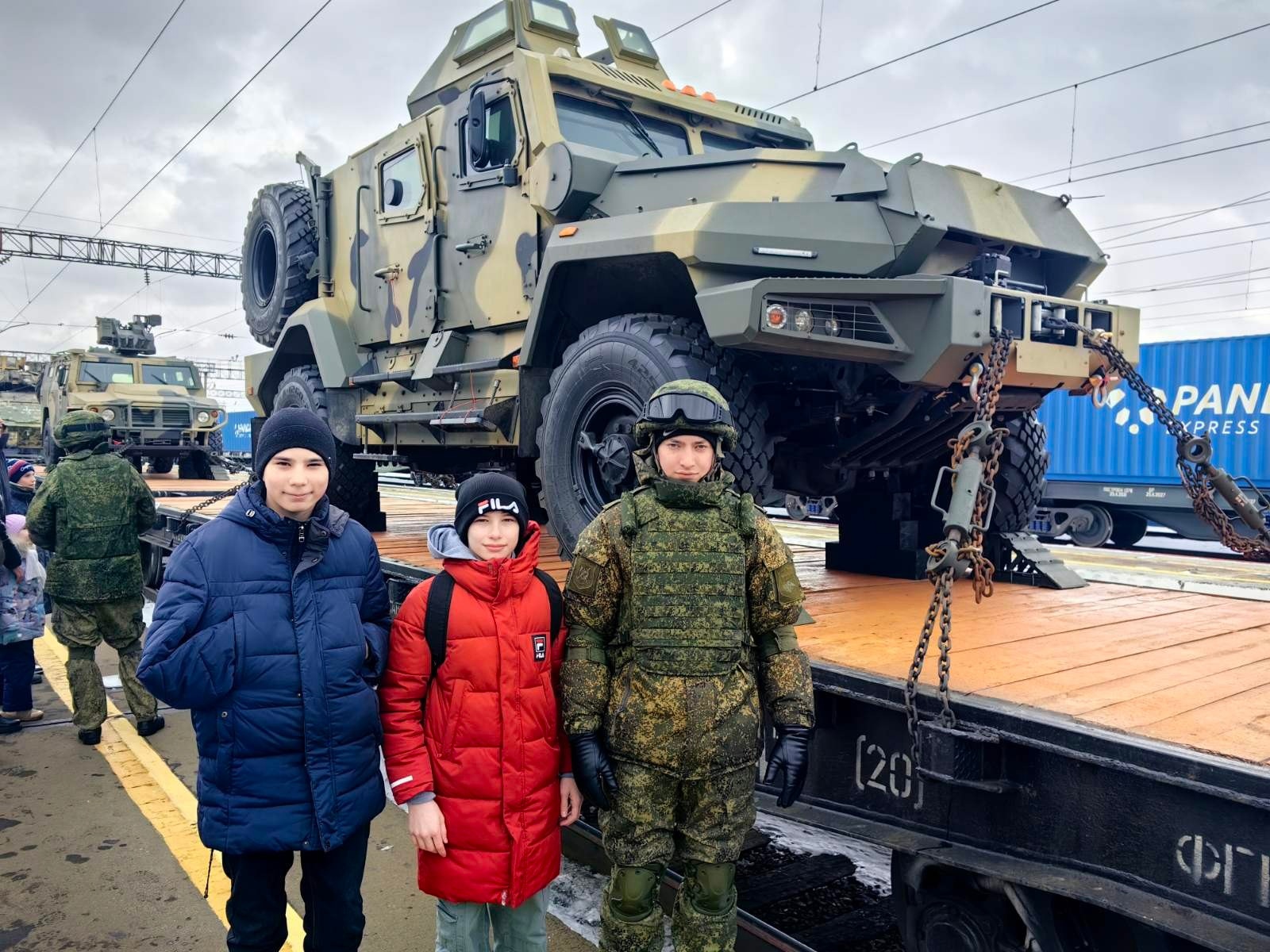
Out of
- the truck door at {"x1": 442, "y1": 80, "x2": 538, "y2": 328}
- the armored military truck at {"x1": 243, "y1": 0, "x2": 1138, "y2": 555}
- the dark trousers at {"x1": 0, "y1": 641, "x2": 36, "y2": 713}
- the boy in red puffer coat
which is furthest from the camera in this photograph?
the dark trousers at {"x1": 0, "y1": 641, "x2": 36, "y2": 713}

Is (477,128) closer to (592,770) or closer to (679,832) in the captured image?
(592,770)

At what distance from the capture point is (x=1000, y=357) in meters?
3.18

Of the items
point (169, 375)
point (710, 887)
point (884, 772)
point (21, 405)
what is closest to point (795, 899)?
point (884, 772)

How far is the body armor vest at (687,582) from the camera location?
96.0 inches

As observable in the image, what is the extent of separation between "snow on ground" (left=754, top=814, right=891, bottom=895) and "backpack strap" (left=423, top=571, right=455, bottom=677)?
1.98 m

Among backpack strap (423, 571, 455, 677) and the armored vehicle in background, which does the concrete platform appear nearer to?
backpack strap (423, 571, 455, 677)

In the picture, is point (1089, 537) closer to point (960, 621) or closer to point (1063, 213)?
point (1063, 213)

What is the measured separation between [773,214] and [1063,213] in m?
1.53

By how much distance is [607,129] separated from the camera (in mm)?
5289

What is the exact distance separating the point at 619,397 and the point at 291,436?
190 centimetres

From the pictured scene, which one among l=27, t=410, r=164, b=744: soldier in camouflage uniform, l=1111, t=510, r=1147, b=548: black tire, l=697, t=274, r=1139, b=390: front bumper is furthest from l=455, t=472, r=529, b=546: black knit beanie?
l=1111, t=510, r=1147, b=548: black tire

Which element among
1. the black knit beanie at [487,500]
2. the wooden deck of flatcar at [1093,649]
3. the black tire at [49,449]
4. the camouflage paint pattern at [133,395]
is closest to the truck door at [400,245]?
the wooden deck of flatcar at [1093,649]

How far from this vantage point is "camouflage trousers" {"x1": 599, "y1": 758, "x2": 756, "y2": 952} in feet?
8.07

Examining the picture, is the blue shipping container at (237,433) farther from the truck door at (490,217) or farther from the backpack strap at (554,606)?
the backpack strap at (554,606)
